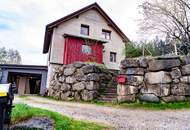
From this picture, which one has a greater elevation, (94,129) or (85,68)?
(85,68)

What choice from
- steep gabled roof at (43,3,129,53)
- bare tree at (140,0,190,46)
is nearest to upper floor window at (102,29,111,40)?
steep gabled roof at (43,3,129,53)

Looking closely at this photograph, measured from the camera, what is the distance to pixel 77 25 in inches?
861

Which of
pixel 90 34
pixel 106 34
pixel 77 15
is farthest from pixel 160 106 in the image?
pixel 106 34

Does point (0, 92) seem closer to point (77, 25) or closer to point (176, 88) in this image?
point (176, 88)

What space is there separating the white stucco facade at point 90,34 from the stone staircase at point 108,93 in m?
7.95

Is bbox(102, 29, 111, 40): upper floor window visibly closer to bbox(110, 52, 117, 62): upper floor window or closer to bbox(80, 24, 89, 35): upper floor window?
bbox(110, 52, 117, 62): upper floor window

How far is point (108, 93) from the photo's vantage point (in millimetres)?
12734

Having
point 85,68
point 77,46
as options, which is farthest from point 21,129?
point 77,46

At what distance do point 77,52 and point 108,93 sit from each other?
864 cm

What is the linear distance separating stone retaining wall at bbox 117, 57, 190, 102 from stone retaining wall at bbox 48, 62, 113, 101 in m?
2.79

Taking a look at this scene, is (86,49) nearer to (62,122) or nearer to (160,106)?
(160,106)

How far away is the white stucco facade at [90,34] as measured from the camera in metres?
20.4

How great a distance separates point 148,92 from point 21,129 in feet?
20.2

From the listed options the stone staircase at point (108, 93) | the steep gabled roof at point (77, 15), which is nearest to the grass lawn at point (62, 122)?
the stone staircase at point (108, 93)
